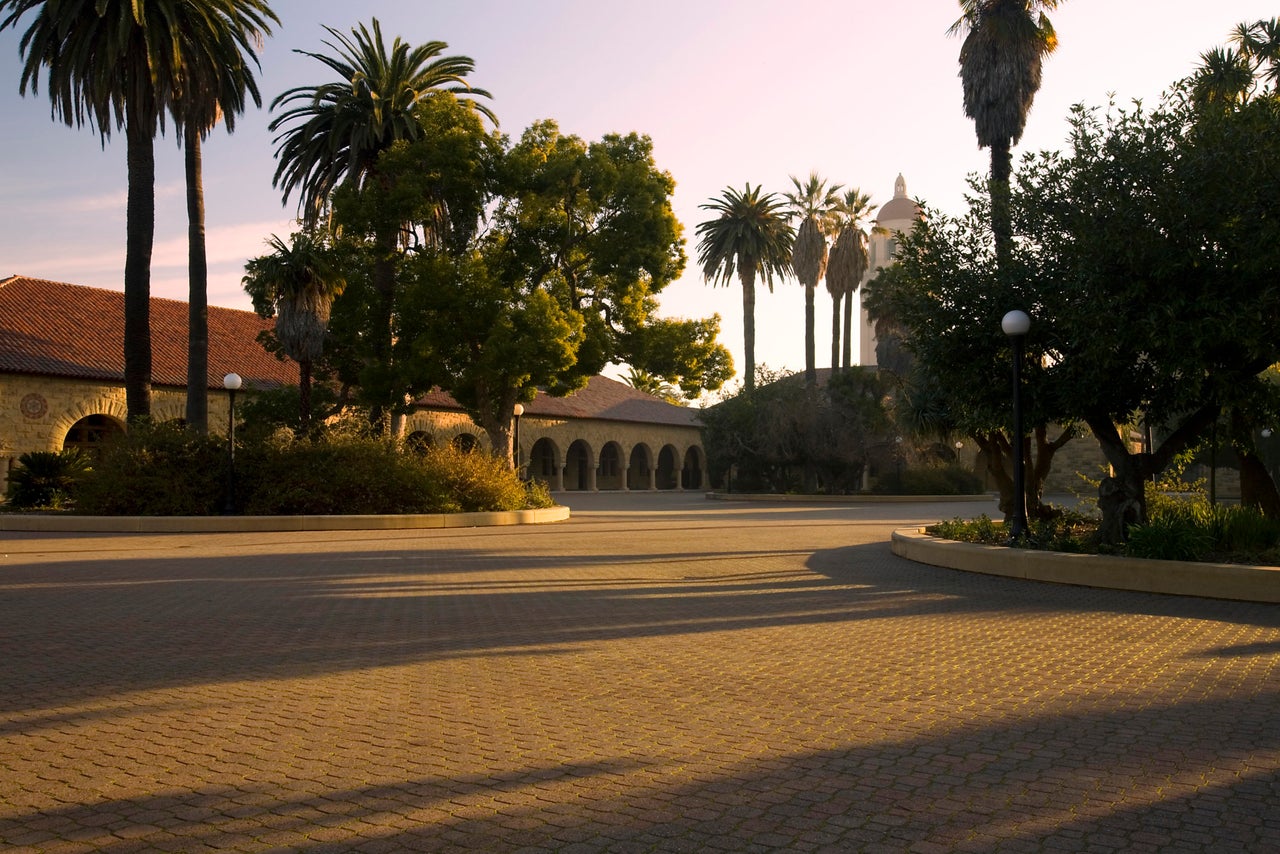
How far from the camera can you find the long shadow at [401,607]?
7.16 meters

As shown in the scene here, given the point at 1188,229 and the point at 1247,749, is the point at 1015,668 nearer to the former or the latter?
the point at 1247,749

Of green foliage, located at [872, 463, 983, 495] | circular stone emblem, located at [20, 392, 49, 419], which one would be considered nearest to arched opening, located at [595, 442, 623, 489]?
green foliage, located at [872, 463, 983, 495]

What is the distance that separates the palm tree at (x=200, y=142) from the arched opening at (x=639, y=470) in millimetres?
33236

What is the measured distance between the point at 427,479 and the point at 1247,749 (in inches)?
782

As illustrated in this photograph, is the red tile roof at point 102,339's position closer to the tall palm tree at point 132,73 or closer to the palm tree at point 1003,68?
the tall palm tree at point 132,73

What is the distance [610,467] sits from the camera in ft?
185

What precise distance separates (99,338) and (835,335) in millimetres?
30887

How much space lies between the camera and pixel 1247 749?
16.7ft

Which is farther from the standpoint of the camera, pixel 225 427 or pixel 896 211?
pixel 896 211

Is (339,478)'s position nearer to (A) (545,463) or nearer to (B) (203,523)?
(B) (203,523)

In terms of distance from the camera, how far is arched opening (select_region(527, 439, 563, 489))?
51875 millimetres

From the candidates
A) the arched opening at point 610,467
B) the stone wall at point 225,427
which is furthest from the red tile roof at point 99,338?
the arched opening at point 610,467

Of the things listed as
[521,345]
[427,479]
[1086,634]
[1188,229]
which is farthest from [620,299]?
[1086,634]

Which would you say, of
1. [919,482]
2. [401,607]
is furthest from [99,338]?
[919,482]
